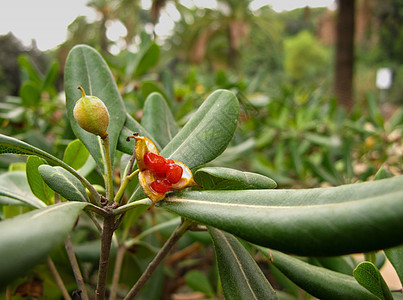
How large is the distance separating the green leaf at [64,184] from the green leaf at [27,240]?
0.34 ft

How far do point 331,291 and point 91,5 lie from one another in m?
11.3

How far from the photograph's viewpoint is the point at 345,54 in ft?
13.3

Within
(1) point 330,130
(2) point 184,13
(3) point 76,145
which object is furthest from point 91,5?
(3) point 76,145

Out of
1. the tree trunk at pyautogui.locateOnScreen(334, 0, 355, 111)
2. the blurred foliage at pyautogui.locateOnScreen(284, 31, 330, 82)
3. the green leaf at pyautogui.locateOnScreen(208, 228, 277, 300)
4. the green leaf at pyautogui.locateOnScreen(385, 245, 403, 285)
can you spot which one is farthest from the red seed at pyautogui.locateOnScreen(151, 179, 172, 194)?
the blurred foliage at pyautogui.locateOnScreen(284, 31, 330, 82)

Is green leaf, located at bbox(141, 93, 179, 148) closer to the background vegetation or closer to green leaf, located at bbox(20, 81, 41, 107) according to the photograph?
the background vegetation

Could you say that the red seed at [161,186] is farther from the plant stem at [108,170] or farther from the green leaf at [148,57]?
the green leaf at [148,57]

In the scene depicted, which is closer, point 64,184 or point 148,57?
point 64,184

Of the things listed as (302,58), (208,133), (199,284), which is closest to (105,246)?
(208,133)

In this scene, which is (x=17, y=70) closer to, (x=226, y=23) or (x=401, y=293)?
(x=226, y=23)

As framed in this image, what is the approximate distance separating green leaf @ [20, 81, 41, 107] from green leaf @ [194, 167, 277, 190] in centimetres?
98

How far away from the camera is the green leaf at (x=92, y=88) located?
0.51 m

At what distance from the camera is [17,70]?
417 inches

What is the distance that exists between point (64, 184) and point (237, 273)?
247 mm

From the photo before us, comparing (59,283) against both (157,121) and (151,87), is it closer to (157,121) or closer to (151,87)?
(157,121)
